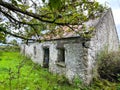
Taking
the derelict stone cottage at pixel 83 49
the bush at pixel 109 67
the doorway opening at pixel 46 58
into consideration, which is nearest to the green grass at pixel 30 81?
the derelict stone cottage at pixel 83 49

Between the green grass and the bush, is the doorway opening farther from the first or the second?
the bush

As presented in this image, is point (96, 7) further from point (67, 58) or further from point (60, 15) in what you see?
point (67, 58)

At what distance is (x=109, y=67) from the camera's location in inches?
413

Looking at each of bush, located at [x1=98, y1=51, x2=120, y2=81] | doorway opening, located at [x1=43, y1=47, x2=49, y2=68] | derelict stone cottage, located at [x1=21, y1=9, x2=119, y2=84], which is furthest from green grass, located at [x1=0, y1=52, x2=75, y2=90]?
bush, located at [x1=98, y1=51, x2=120, y2=81]

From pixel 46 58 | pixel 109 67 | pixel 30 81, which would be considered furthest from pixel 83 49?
pixel 46 58

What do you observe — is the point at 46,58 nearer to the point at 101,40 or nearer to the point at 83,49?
the point at 101,40

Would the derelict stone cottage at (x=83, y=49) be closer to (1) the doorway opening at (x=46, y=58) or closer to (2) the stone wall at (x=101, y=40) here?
(2) the stone wall at (x=101, y=40)

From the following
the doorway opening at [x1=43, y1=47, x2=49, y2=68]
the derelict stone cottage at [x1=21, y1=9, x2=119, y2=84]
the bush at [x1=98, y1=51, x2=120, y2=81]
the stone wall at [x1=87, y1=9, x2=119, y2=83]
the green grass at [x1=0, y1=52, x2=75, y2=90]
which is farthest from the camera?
the doorway opening at [x1=43, y1=47, x2=49, y2=68]

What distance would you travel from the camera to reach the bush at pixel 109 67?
410 inches

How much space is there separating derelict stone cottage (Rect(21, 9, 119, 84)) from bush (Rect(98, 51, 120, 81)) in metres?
0.42

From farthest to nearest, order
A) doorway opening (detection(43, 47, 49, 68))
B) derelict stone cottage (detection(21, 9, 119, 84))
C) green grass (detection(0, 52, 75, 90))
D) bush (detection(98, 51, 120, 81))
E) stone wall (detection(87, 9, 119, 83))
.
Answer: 1. doorway opening (detection(43, 47, 49, 68))
2. bush (detection(98, 51, 120, 81))
3. stone wall (detection(87, 9, 119, 83))
4. derelict stone cottage (detection(21, 9, 119, 84))
5. green grass (detection(0, 52, 75, 90))

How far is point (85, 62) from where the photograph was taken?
32.9 ft

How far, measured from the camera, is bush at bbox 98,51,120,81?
1041cm

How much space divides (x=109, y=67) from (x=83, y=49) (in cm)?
160
